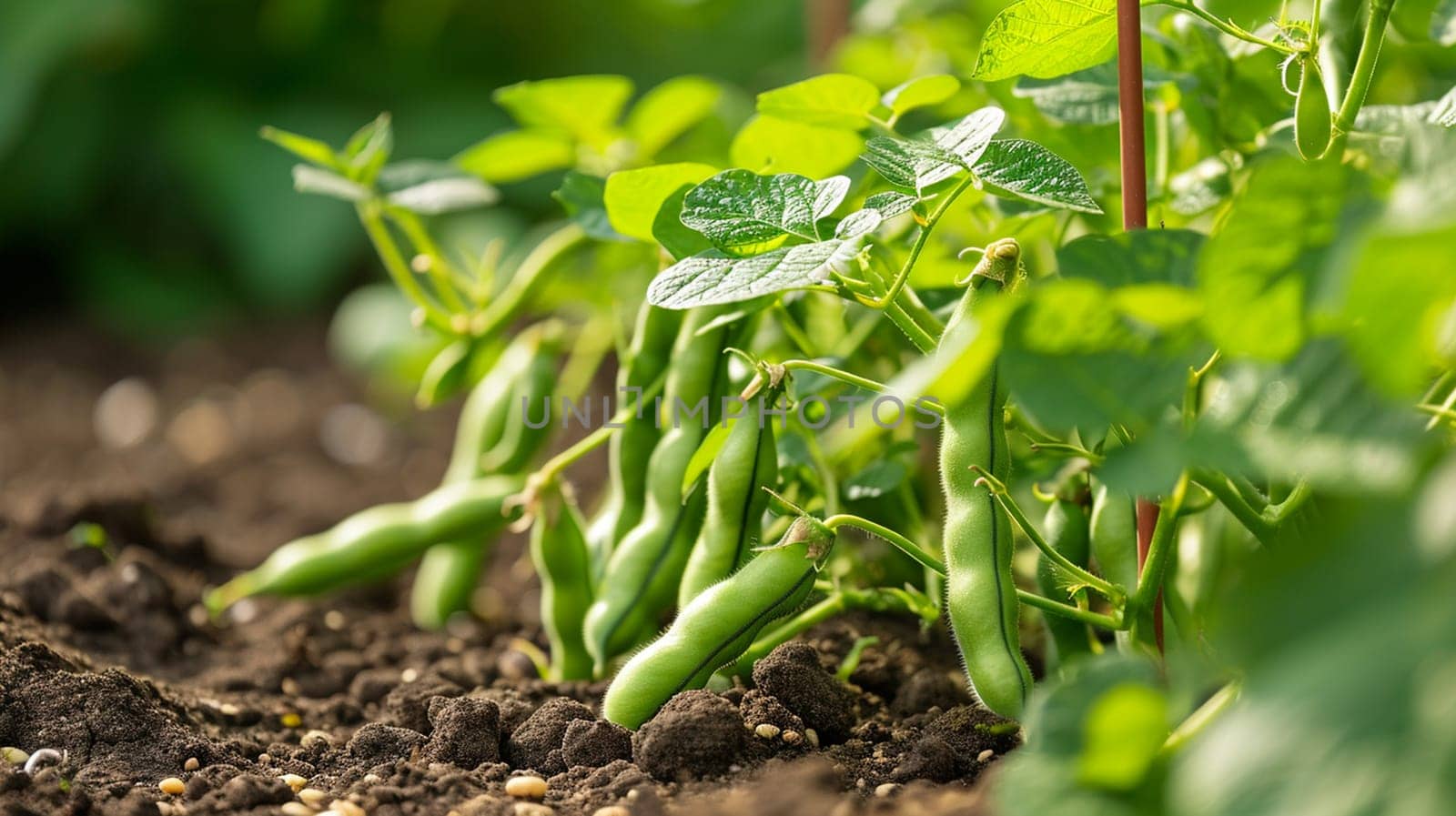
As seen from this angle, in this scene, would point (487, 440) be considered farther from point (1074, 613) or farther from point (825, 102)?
point (1074, 613)

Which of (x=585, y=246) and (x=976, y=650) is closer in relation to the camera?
(x=976, y=650)

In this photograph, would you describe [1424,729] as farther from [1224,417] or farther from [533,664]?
[533,664]

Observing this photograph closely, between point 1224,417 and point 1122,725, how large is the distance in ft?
0.66

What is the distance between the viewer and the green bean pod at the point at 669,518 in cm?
133

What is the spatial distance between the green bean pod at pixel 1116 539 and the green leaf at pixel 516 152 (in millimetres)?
884

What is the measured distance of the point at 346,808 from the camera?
1.05 m

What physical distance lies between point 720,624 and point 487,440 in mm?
660

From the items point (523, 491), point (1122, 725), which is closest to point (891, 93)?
point (523, 491)

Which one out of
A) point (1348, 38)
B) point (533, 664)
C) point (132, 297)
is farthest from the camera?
point (132, 297)

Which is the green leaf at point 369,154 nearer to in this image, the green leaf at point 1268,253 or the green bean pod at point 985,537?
the green bean pod at point 985,537

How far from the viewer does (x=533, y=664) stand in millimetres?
1537

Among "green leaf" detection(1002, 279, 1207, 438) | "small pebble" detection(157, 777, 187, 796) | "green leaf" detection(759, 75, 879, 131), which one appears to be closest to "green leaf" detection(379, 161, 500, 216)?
"green leaf" detection(759, 75, 879, 131)

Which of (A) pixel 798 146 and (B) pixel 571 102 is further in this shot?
(B) pixel 571 102

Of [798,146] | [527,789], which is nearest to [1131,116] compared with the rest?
[798,146]
